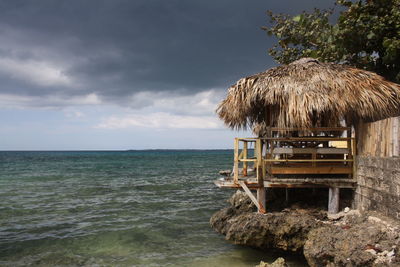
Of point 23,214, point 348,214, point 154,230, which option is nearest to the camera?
point 348,214

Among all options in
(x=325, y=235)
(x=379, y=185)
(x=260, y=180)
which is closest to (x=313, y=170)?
(x=260, y=180)

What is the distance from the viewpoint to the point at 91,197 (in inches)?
771

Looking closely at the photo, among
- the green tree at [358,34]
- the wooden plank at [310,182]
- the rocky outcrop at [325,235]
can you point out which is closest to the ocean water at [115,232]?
the rocky outcrop at [325,235]

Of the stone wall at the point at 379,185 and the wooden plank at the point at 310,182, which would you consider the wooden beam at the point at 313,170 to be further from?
the stone wall at the point at 379,185

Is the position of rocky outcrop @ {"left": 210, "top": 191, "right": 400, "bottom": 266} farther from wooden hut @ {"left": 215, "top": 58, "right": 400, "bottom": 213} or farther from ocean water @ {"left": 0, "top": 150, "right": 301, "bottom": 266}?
wooden hut @ {"left": 215, "top": 58, "right": 400, "bottom": 213}

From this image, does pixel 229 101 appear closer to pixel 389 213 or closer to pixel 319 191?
pixel 319 191

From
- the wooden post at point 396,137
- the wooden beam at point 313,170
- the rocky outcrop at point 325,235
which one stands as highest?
the wooden post at point 396,137

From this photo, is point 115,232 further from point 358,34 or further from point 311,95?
point 358,34

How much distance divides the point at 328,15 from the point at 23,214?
56.4 feet

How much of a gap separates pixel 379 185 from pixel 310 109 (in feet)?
8.01

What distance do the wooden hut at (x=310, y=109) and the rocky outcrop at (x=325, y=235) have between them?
754mm

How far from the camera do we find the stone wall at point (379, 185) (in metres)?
6.86

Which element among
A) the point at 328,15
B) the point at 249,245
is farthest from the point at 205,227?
the point at 328,15

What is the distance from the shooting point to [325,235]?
726cm
